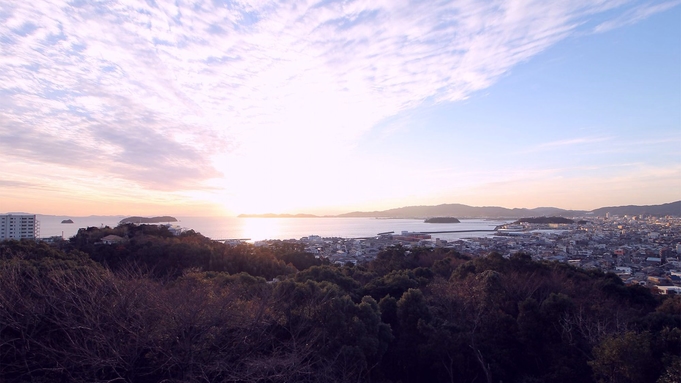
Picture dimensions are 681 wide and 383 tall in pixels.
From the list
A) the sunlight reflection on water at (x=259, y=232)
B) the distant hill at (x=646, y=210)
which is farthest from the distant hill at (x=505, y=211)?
the sunlight reflection on water at (x=259, y=232)

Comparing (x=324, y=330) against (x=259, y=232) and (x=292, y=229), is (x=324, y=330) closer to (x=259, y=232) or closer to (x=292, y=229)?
(x=259, y=232)

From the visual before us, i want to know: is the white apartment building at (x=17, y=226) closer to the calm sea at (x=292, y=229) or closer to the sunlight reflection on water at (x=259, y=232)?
the calm sea at (x=292, y=229)

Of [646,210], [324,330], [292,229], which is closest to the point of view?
[324,330]

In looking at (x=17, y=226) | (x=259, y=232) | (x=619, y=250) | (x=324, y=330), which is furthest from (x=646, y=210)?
(x=259, y=232)

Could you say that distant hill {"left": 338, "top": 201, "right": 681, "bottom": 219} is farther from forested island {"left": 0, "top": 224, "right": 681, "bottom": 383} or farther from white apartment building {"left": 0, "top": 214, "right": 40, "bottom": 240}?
white apartment building {"left": 0, "top": 214, "right": 40, "bottom": 240}

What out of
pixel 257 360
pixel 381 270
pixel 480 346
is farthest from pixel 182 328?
pixel 381 270
